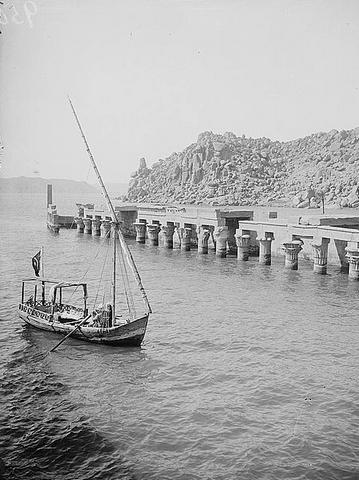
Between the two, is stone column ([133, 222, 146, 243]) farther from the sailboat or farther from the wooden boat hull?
the wooden boat hull

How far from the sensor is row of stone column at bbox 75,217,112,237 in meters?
87.4

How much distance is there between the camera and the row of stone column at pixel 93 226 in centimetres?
8738

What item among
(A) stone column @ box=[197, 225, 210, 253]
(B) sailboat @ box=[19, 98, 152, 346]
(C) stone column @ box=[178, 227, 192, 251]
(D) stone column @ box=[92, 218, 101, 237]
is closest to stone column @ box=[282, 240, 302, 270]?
(A) stone column @ box=[197, 225, 210, 253]

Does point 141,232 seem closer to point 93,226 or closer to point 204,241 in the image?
point 204,241

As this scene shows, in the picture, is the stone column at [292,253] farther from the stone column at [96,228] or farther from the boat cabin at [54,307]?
the stone column at [96,228]

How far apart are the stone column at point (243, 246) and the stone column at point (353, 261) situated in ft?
46.5

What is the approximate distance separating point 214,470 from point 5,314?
23.9 meters

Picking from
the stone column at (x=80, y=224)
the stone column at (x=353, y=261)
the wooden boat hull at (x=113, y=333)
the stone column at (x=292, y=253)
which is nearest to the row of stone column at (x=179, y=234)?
the stone column at (x=292, y=253)

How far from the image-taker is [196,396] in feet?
79.3

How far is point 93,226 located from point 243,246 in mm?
36776

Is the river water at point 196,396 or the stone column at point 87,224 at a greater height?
the stone column at point 87,224

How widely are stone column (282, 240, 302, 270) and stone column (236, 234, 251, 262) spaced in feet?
22.4

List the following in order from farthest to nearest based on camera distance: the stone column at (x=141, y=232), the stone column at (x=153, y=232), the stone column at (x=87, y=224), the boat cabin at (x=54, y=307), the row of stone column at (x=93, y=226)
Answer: the stone column at (x=87, y=224) < the row of stone column at (x=93, y=226) < the stone column at (x=141, y=232) < the stone column at (x=153, y=232) < the boat cabin at (x=54, y=307)

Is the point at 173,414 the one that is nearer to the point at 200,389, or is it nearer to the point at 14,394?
the point at 200,389
